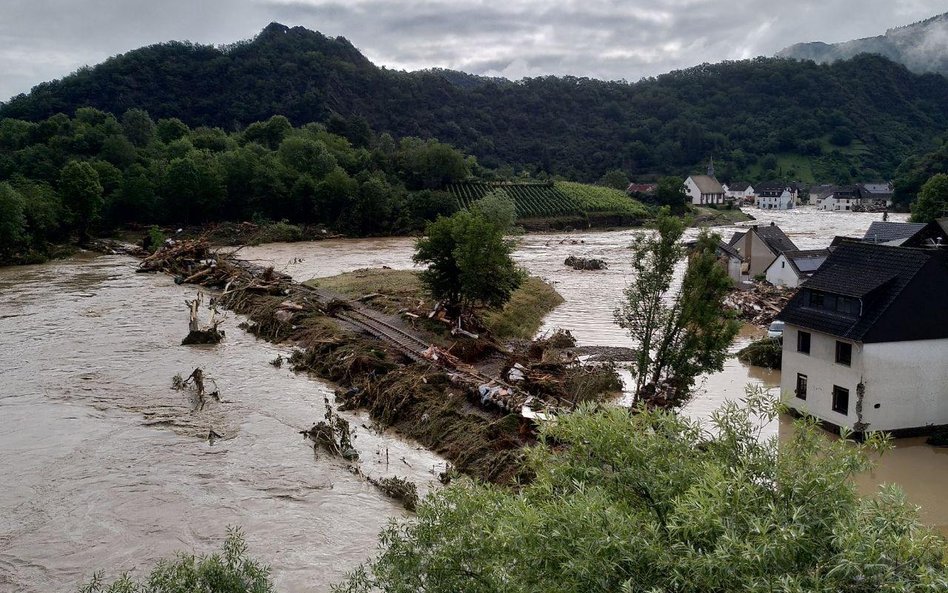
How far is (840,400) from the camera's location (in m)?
19.5

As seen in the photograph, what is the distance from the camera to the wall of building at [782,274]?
43.7 m

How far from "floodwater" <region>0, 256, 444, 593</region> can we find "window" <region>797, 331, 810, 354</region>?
40.4ft

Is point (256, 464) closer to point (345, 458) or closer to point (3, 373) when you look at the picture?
point (345, 458)

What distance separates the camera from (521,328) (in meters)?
33.3

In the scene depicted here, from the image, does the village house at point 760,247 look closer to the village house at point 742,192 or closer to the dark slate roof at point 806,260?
the dark slate roof at point 806,260

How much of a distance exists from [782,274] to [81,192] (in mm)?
60578

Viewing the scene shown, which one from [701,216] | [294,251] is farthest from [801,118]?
[294,251]

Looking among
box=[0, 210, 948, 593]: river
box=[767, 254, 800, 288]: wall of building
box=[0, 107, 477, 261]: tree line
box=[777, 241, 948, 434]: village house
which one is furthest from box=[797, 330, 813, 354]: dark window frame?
box=[0, 107, 477, 261]: tree line

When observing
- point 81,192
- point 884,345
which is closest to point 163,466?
point 884,345

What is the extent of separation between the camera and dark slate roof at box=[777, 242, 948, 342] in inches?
738

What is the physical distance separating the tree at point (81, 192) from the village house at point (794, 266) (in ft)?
196

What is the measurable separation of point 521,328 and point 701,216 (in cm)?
8219

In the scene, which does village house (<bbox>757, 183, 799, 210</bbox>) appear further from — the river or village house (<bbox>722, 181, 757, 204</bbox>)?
the river

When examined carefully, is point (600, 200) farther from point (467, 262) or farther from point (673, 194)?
point (467, 262)
